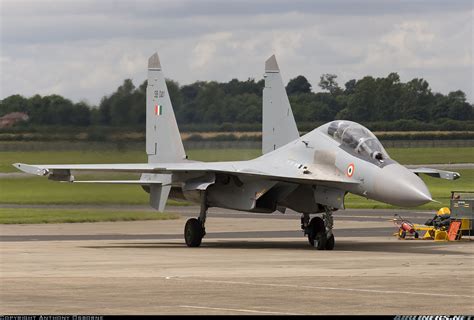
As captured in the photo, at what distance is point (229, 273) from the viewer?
65.0 ft

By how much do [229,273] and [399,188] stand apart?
17.1 feet

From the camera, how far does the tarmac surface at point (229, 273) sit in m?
15.0

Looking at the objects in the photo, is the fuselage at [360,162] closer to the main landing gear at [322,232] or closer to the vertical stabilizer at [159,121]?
the main landing gear at [322,232]

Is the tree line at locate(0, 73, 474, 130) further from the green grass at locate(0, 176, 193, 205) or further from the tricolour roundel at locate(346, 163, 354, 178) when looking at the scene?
the tricolour roundel at locate(346, 163, 354, 178)

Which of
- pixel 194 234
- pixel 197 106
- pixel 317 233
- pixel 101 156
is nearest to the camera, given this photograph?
pixel 317 233

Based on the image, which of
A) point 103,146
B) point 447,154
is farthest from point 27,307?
point 447,154

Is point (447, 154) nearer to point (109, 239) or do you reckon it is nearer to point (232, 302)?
point (109, 239)

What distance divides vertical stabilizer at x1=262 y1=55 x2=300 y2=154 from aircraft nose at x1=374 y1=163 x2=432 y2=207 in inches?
271

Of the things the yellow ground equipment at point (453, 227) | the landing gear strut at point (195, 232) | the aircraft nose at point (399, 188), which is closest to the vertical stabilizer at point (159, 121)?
the landing gear strut at point (195, 232)

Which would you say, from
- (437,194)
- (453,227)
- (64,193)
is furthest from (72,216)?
(437,194)

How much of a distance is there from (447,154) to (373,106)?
37.5 feet

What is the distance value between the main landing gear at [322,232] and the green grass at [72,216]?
11.5 metres

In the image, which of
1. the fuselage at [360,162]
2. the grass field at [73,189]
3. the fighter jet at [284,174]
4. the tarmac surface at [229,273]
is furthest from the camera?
the grass field at [73,189]

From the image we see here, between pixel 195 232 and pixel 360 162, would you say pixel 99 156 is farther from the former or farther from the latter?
pixel 360 162
